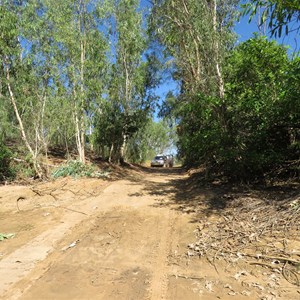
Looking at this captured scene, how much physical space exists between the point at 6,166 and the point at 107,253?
1055cm

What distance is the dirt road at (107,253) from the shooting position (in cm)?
413

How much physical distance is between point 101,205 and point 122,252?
383 cm

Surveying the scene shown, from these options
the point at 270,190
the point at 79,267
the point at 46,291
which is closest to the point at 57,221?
the point at 79,267

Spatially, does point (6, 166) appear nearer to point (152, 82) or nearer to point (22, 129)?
point (22, 129)

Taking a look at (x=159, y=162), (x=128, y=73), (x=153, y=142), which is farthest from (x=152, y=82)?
(x=153, y=142)

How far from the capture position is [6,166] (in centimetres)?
1419

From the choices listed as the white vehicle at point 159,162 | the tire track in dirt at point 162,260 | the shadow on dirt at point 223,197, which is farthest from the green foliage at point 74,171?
the white vehicle at point 159,162

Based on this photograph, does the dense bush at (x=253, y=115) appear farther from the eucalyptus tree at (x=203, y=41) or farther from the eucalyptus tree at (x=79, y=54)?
the eucalyptus tree at (x=79, y=54)

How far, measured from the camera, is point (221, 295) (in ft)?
13.1

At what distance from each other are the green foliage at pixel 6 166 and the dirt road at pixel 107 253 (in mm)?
4263

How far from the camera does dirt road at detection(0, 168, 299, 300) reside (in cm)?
413

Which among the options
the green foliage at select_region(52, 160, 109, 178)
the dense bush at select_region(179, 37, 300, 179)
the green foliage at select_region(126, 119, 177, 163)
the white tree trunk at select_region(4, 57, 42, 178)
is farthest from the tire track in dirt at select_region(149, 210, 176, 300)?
the green foliage at select_region(126, 119, 177, 163)

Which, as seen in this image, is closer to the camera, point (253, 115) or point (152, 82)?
point (253, 115)

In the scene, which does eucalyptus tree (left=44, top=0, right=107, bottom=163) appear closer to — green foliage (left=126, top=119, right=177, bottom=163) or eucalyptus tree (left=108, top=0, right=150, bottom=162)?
eucalyptus tree (left=108, top=0, right=150, bottom=162)
